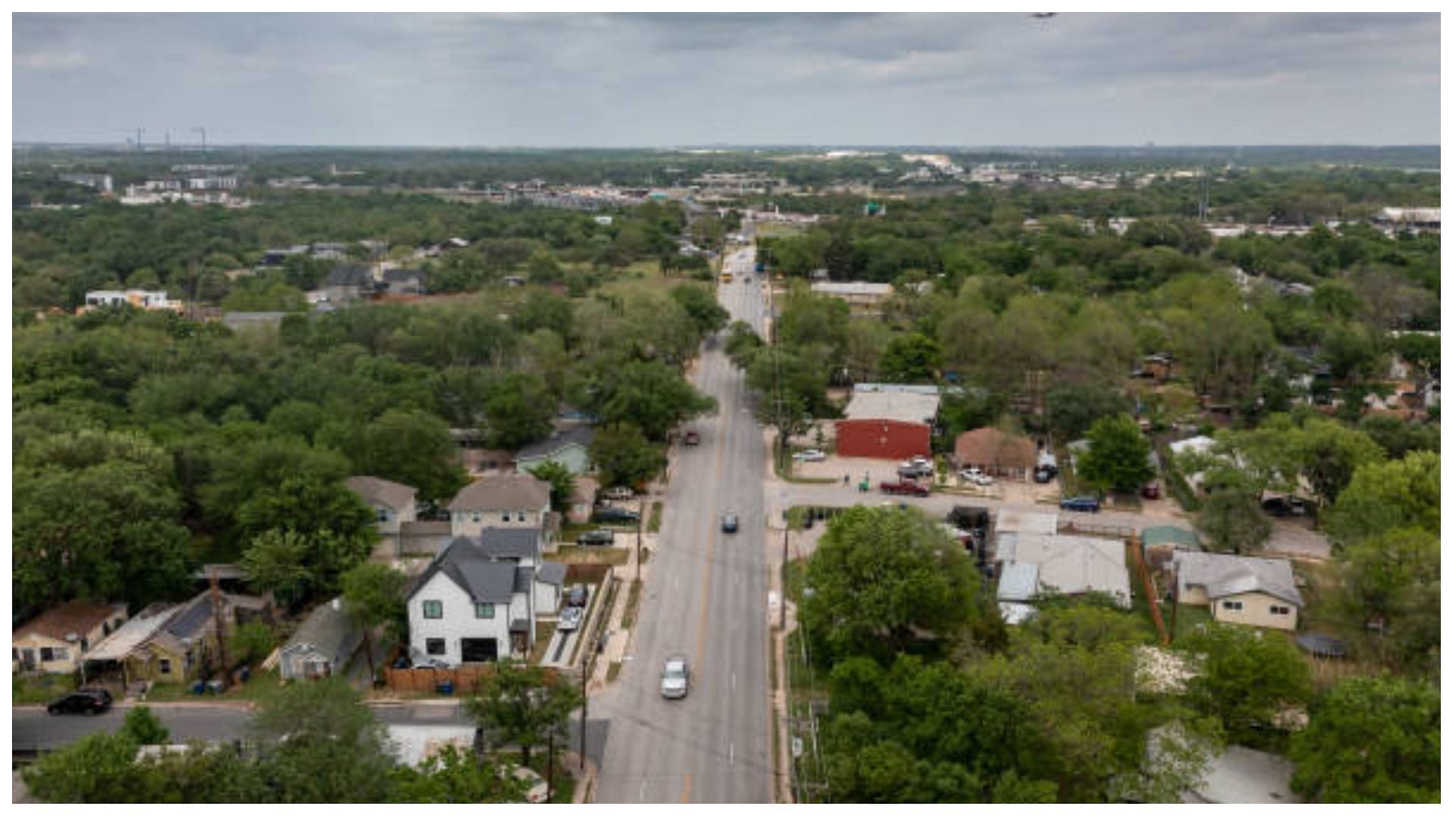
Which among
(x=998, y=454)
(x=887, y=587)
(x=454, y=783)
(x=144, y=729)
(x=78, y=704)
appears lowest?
(x=78, y=704)

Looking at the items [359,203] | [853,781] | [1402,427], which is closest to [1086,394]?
[1402,427]

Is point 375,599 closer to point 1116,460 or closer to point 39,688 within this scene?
point 39,688

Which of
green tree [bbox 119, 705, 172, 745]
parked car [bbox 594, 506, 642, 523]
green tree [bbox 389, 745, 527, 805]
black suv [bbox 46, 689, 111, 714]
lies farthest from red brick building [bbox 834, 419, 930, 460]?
green tree [bbox 119, 705, 172, 745]

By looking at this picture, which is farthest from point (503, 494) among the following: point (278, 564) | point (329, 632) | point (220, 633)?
point (220, 633)

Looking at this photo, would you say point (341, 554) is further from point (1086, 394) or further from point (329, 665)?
point (1086, 394)

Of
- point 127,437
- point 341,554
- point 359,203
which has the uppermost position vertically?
point 359,203

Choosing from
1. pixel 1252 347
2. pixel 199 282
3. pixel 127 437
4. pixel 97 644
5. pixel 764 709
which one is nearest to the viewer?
pixel 764 709
